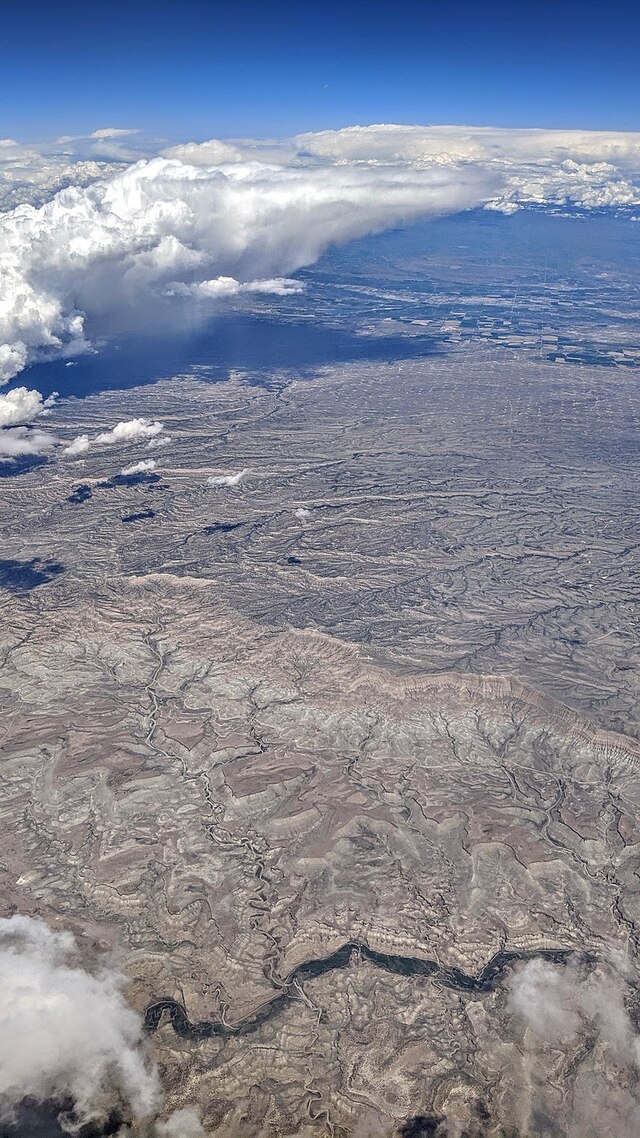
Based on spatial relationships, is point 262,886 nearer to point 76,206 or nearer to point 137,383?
point 137,383

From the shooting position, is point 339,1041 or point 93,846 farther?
point 93,846

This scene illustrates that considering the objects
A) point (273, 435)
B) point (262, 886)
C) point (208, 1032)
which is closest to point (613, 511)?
point (273, 435)

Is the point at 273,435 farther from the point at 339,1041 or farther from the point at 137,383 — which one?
the point at 339,1041

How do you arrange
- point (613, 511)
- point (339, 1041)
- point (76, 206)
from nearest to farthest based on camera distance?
point (339, 1041), point (613, 511), point (76, 206)

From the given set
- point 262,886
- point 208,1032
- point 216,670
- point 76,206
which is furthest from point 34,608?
point 76,206

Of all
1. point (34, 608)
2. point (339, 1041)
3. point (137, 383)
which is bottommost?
point (339, 1041)

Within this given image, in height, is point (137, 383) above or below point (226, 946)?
above

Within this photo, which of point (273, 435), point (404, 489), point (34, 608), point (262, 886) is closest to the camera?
point (262, 886)
